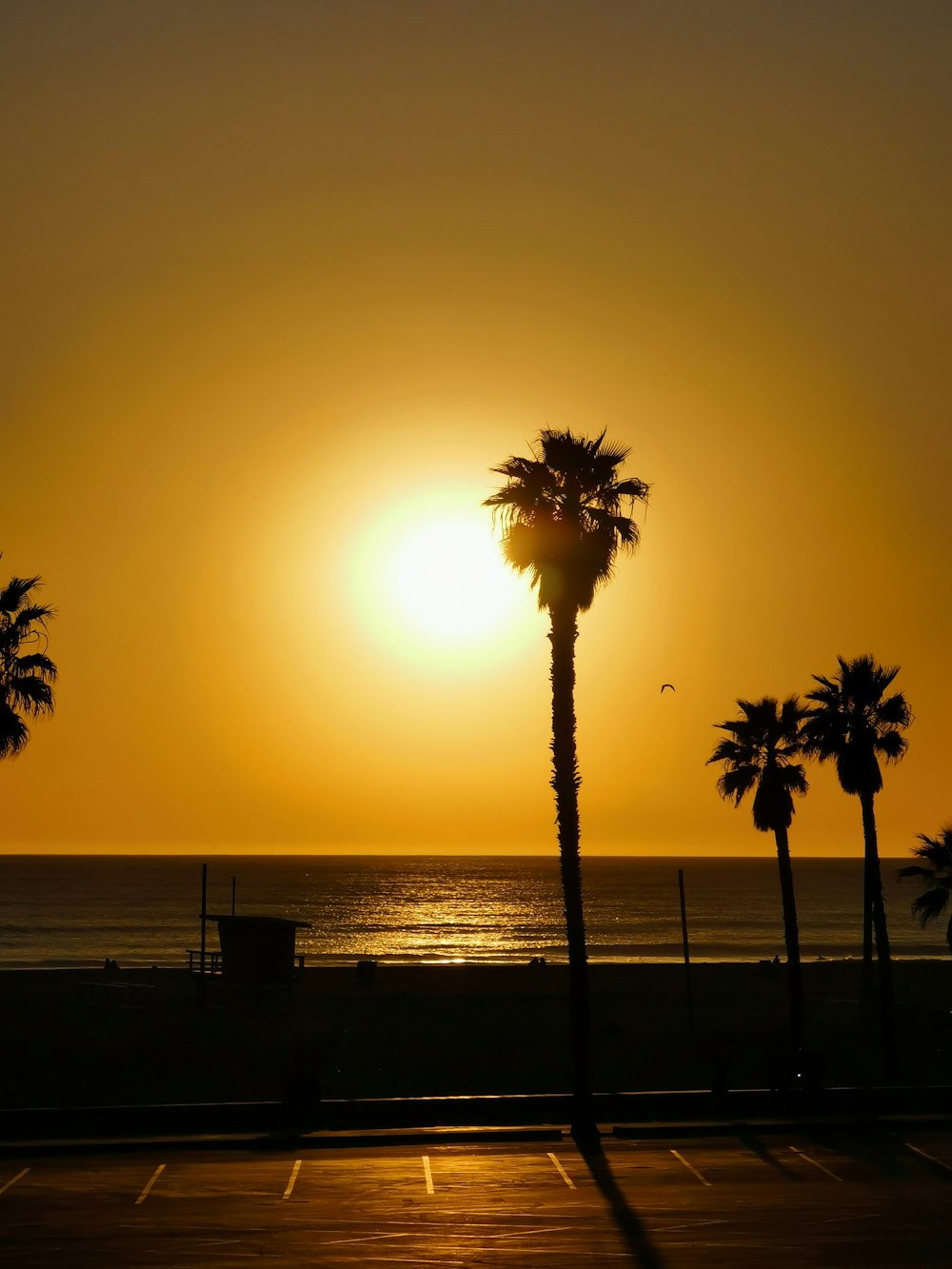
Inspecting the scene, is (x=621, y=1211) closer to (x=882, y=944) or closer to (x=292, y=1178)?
(x=292, y=1178)

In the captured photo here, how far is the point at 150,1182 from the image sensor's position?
20000 millimetres

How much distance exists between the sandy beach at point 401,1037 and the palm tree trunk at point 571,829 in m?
2.63

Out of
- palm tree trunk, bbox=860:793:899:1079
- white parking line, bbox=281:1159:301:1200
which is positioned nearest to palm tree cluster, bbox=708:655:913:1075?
palm tree trunk, bbox=860:793:899:1079

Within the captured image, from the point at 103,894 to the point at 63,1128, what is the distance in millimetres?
167212

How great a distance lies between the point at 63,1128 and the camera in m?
22.9

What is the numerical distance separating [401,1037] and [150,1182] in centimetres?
1937

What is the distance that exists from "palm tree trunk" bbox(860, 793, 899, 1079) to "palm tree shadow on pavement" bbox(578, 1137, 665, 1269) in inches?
455

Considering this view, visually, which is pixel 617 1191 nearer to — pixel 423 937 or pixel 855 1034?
pixel 855 1034

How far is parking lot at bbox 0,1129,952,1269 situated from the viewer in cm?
1656

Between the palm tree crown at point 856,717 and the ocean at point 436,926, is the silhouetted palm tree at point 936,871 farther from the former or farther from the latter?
the ocean at point 436,926

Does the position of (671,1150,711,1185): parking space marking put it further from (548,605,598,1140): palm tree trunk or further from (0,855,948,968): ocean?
(0,855,948,968): ocean

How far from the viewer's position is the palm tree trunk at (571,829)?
78.6 ft

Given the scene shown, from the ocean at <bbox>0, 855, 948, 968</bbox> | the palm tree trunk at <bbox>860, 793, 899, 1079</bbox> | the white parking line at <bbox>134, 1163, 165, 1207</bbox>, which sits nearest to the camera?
the white parking line at <bbox>134, 1163, 165, 1207</bbox>

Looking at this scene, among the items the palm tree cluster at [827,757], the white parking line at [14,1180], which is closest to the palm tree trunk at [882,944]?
the palm tree cluster at [827,757]
